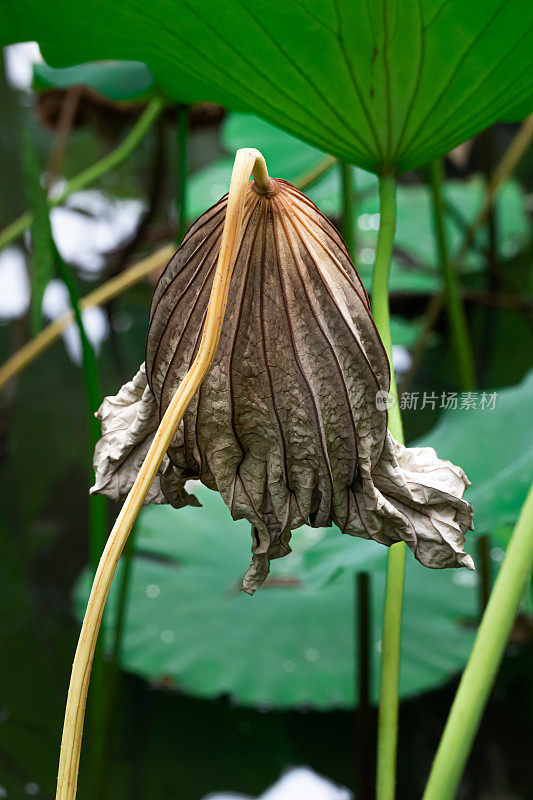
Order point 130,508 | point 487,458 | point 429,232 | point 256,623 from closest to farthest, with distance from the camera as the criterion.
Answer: point 130,508
point 487,458
point 256,623
point 429,232

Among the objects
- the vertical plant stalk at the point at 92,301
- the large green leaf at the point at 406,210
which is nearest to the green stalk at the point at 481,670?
the vertical plant stalk at the point at 92,301

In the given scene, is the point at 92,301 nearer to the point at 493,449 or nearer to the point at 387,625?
the point at 493,449

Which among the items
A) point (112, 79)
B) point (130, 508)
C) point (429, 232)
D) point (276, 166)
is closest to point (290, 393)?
point (130, 508)

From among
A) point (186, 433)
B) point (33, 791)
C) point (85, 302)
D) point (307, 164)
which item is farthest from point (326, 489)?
point (307, 164)

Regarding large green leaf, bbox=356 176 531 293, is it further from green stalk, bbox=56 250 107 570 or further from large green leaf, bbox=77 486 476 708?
green stalk, bbox=56 250 107 570

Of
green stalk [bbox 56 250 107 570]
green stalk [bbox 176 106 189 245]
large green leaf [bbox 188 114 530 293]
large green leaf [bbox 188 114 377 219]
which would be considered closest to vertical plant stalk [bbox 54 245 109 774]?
green stalk [bbox 56 250 107 570]

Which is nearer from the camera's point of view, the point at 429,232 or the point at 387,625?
the point at 387,625
